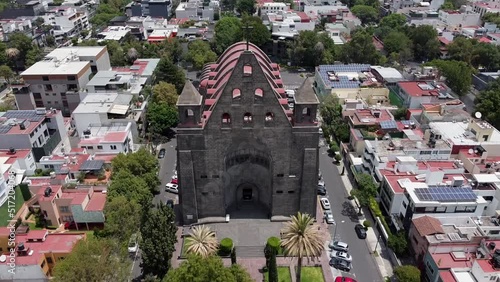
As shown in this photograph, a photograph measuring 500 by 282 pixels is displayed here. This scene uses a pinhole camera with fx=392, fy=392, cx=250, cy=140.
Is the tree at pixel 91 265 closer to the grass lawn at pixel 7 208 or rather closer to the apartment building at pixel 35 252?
the apartment building at pixel 35 252

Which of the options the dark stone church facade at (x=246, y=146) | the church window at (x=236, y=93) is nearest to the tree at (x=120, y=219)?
the dark stone church facade at (x=246, y=146)

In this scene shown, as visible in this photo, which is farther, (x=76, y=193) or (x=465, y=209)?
(x=76, y=193)

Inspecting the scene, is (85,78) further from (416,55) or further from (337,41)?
(416,55)

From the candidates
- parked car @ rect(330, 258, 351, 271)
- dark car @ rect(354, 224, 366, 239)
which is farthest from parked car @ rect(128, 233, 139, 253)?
dark car @ rect(354, 224, 366, 239)

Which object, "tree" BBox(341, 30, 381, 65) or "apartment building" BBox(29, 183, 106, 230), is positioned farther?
"tree" BBox(341, 30, 381, 65)

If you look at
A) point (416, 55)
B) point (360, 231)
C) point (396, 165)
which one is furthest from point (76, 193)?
point (416, 55)

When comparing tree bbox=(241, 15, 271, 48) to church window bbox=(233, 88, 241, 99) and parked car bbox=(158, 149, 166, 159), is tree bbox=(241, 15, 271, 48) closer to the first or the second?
parked car bbox=(158, 149, 166, 159)

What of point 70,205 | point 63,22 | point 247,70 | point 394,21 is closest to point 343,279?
point 247,70
